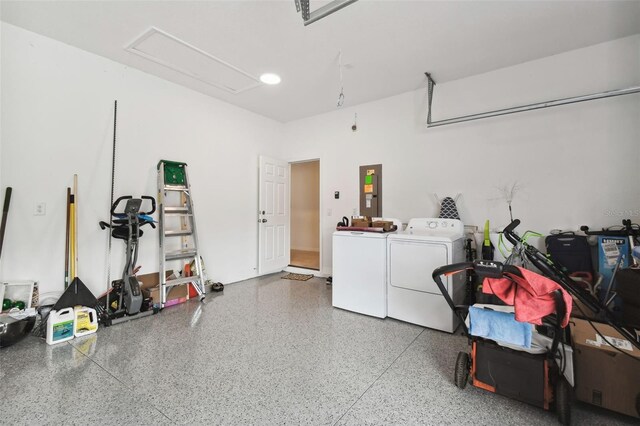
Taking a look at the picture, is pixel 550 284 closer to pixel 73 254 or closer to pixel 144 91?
pixel 73 254

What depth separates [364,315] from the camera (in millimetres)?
3121

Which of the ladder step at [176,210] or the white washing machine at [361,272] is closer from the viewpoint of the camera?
the white washing machine at [361,272]

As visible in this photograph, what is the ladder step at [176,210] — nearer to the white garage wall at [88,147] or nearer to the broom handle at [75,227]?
the white garage wall at [88,147]

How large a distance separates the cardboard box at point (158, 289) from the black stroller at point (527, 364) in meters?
3.19

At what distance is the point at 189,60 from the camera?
3174 millimetres

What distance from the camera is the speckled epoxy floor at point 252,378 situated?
1.57 m

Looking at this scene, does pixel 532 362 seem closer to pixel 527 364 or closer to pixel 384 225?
pixel 527 364

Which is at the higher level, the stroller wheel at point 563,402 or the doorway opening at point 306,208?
the doorway opening at point 306,208

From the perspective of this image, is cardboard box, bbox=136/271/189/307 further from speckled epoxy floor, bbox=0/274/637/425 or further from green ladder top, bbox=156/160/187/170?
green ladder top, bbox=156/160/187/170

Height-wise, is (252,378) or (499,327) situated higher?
(499,327)

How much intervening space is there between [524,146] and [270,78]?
3.22 m

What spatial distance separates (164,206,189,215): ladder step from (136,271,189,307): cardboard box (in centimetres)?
82

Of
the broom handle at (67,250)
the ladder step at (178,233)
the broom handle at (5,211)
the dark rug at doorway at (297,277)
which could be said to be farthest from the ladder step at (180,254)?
the dark rug at doorway at (297,277)

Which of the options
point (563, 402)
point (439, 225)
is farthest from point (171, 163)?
point (563, 402)
